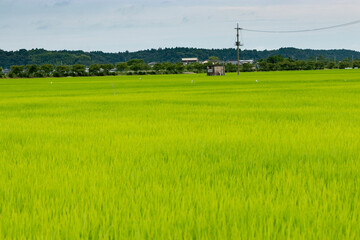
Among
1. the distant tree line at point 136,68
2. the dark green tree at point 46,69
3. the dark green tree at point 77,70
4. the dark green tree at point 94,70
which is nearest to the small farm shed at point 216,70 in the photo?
the distant tree line at point 136,68

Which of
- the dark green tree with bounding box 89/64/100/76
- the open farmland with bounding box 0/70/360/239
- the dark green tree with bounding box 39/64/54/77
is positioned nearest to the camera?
the open farmland with bounding box 0/70/360/239

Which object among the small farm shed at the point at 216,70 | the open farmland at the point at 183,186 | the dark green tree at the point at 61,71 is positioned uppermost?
the dark green tree at the point at 61,71

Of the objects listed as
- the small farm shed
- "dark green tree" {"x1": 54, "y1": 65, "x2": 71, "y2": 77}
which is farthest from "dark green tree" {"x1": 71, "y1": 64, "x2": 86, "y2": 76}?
the small farm shed

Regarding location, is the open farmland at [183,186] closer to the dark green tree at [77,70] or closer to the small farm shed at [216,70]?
the small farm shed at [216,70]

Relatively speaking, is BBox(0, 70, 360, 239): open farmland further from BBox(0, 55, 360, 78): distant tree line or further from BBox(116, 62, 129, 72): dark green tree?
BBox(116, 62, 129, 72): dark green tree

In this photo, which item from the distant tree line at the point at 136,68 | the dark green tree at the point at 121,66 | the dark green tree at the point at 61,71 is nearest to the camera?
the dark green tree at the point at 61,71

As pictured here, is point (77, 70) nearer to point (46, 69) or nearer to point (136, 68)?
point (46, 69)

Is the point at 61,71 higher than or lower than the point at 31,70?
lower

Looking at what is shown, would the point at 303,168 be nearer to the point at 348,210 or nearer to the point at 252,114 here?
the point at 348,210

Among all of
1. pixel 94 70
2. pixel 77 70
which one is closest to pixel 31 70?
pixel 77 70

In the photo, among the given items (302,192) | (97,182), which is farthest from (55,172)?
(302,192)

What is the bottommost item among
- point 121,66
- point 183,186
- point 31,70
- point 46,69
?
point 183,186

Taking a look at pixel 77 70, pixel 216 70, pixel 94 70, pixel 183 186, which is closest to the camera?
pixel 183 186

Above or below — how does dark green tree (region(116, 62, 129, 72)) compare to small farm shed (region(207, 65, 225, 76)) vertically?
above
